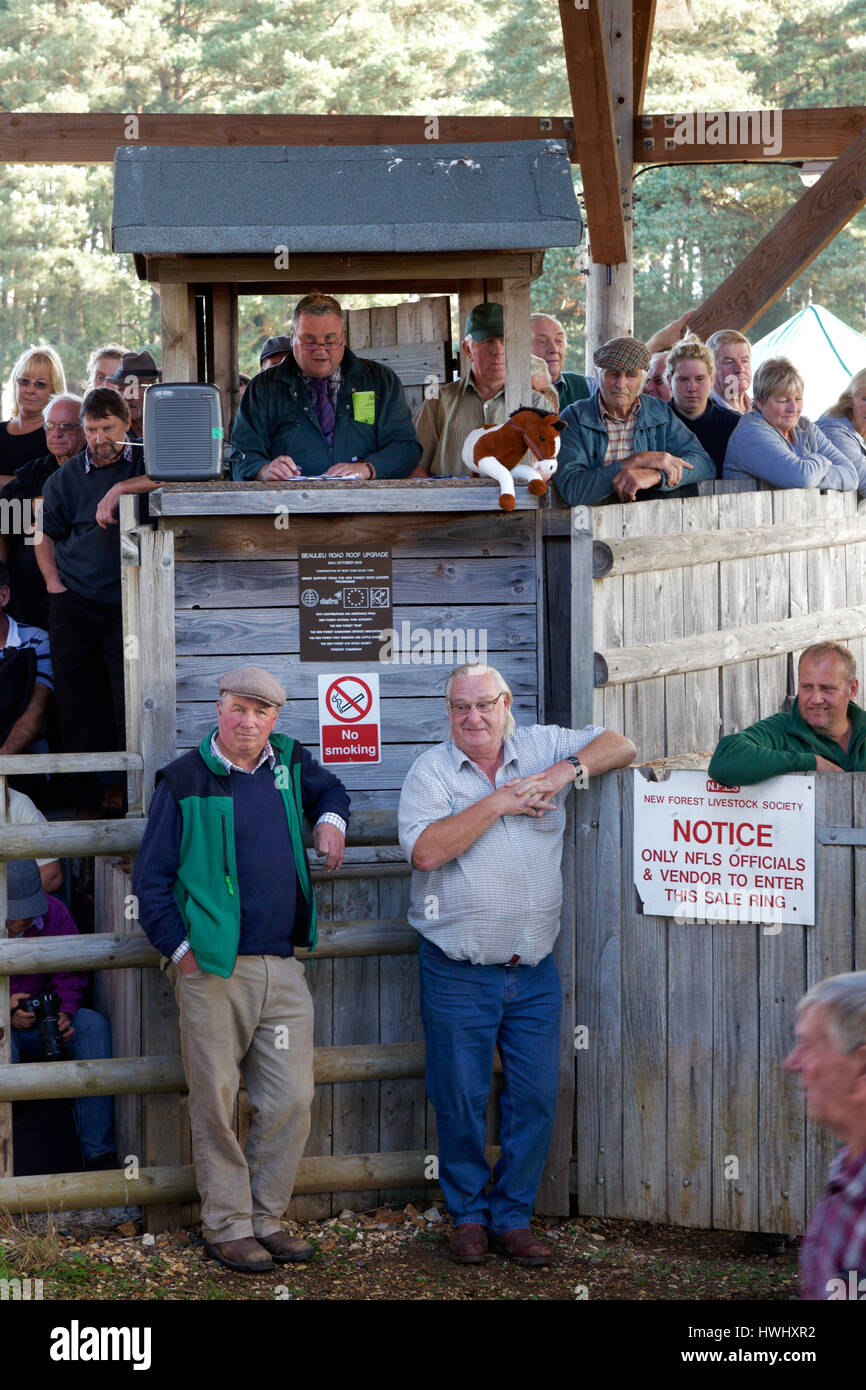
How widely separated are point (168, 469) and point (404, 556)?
40.0 inches

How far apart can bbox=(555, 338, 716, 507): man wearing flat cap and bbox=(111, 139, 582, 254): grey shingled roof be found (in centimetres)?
79

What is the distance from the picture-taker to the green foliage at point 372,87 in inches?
1094

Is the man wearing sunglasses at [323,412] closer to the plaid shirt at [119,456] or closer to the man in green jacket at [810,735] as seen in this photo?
the plaid shirt at [119,456]

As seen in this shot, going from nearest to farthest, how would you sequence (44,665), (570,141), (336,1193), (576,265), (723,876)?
(723,876) → (336,1193) → (44,665) → (570,141) → (576,265)

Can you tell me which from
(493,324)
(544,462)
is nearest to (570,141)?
(493,324)

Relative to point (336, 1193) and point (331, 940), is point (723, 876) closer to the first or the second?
point (331, 940)

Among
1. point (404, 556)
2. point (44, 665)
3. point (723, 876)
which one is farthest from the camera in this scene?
point (44, 665)

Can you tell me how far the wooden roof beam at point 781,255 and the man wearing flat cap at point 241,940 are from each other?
238 inches

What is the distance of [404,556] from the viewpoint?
20.3 feet

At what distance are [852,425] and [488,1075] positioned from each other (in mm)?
4236

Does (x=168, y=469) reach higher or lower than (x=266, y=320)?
lower

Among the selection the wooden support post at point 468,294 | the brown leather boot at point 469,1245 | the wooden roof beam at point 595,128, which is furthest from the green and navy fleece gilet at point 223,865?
the wooden roof beam at point 595,128

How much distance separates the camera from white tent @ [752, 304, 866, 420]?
15805 millimetres

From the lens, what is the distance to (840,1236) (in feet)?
8.58
